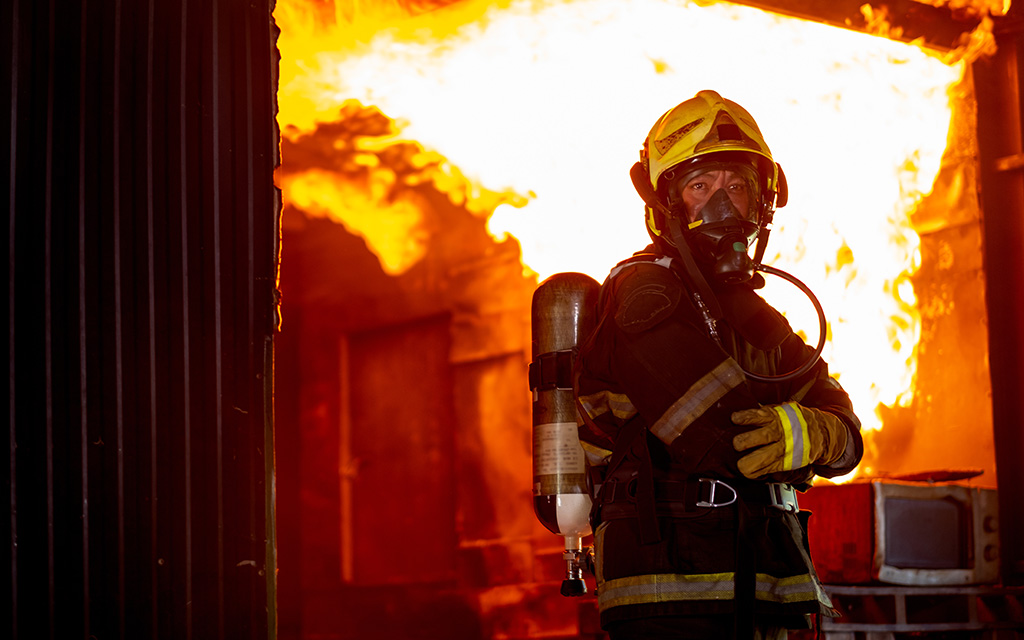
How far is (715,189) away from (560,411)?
891 mm

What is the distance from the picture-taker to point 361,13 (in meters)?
6.29

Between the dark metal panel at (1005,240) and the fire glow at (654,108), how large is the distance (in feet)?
1.05

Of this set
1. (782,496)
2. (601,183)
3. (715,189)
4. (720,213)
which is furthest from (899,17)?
(782,496)

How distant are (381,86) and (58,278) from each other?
170 inches

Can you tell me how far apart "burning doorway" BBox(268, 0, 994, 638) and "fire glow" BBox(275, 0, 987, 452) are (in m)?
0.02

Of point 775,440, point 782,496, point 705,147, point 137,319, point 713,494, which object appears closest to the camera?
point 775,440

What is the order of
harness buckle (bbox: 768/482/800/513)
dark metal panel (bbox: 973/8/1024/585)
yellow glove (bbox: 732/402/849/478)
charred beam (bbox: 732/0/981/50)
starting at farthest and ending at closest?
dark metal panel (bbox: 973/8/1024/585), charred beam (bbox: 732/0/981/50), harness buckle (bbox: 768/482/800/513), yellow glove (bbox: 732/402/849/478)

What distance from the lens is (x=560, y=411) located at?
3721mm

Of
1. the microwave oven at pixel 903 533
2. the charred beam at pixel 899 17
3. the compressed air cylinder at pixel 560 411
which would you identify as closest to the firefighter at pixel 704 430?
the compressed air cylinder at pixel 560 411

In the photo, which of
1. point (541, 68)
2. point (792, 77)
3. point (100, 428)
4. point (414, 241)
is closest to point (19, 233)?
point (100, 428)

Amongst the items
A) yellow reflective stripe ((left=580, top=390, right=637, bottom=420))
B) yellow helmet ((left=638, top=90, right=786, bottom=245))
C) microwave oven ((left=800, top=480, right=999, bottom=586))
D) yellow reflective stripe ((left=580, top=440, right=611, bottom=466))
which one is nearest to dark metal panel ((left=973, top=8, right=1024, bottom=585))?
microwave oven ((left=800, top=480, right=999, bottom=586))

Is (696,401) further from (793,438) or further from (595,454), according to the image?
(595,454)

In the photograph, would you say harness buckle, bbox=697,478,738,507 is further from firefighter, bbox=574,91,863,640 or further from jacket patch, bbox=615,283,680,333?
jacket patch, bbox=615,283,680,333

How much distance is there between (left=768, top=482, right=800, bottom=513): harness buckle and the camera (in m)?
3.28
